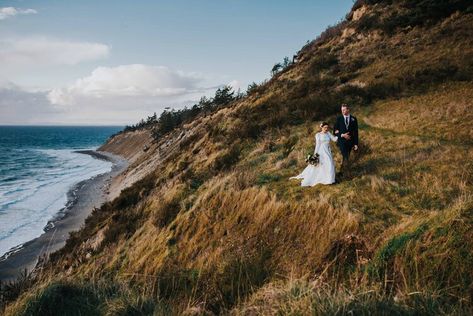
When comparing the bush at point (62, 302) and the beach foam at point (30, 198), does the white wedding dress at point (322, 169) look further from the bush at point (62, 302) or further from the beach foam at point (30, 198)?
the beach foam at point (30, 198)

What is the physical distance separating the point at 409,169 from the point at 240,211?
5.03 meters

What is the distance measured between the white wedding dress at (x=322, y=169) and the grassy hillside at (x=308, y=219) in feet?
1.45

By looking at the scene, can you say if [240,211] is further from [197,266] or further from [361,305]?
[361,305]

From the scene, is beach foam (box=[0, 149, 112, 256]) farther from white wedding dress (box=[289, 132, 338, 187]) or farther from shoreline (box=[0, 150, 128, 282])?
white wedding dress (box=[289, 132, 338, 187])

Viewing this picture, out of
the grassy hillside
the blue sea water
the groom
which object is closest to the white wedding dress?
the grassy hillside

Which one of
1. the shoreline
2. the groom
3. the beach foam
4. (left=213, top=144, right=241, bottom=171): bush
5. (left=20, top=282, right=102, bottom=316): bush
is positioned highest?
the groom

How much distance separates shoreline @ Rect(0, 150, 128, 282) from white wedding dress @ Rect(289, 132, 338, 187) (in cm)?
728

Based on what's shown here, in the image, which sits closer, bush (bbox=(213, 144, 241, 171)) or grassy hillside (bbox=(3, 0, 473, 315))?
grassy hillside (bbox=(3, 0, 473, 315))

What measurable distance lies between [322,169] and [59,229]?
64.4 feet

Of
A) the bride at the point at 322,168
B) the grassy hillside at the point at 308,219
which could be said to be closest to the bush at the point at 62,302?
the grassy hillside at the point at 308,219

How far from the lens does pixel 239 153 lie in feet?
51.2

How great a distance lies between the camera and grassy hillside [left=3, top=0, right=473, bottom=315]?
4816mm

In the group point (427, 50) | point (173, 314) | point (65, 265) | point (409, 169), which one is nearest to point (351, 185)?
point (409, 169)

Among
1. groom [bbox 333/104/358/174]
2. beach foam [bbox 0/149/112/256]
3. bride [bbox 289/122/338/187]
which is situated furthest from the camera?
beach foam [bbox 0/149/112/256]
